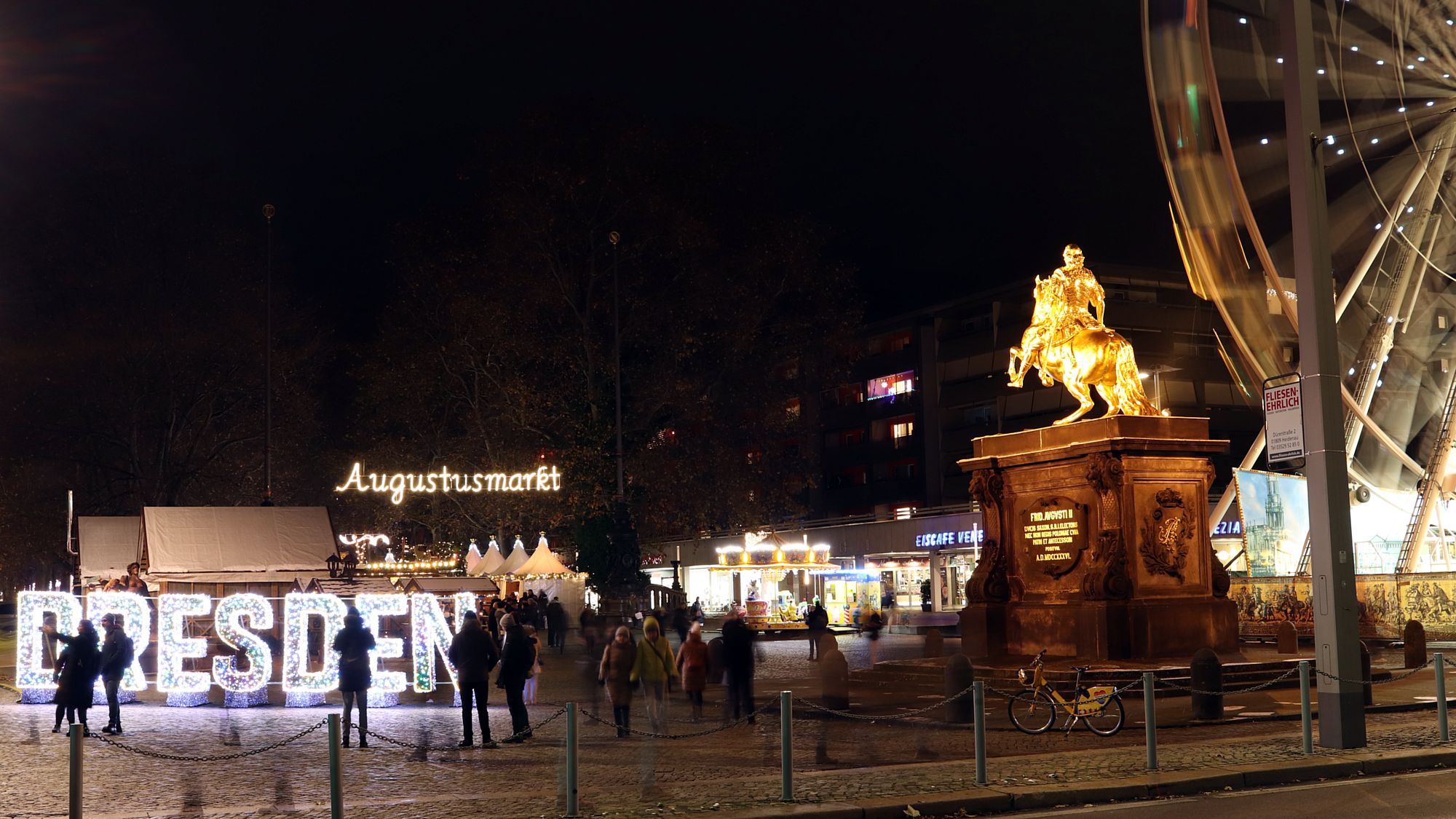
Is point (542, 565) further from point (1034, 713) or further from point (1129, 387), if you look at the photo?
point (1034, 713)

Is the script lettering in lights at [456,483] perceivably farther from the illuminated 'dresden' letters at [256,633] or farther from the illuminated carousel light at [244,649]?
the illuminated carousel light at [244,649]

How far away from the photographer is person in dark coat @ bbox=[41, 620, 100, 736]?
57.9 ft

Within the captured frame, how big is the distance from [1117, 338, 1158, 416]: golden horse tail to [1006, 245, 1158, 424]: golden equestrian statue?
0.04ft

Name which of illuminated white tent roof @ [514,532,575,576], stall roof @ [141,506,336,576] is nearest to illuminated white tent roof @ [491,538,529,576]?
illuminated white tent roof @ [514,532,575,576]

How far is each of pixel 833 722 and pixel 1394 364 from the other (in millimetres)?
25177

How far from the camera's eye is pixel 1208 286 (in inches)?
1135

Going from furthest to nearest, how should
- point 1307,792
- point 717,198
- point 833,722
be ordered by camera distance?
point 717,198 → point 833,722 → point 1307,792

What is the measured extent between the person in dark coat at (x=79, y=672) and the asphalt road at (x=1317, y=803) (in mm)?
12427

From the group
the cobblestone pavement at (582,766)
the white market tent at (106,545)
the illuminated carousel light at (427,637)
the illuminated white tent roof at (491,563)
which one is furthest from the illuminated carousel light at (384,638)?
the illuminated white tent roof at (491,563)

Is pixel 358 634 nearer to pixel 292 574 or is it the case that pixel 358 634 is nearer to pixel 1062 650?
pixel 1062 650

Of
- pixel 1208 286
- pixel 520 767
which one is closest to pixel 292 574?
pixel 520 767

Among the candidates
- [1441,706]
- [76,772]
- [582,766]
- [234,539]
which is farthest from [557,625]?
[76,772]

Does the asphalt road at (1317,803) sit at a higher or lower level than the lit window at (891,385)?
lower

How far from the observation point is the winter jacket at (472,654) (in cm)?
1623
